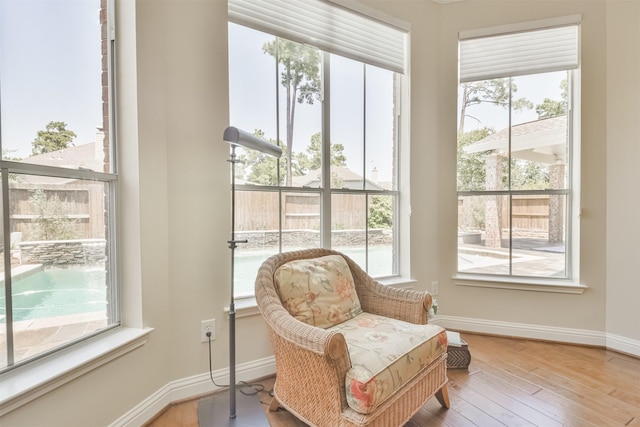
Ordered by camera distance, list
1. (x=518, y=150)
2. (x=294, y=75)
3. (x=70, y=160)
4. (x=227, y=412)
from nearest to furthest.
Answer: (x=70, y=160) < (x=227, y=412) < (x=294, y=75) < (x=518, y=150)

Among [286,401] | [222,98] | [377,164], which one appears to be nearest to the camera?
[286,401]

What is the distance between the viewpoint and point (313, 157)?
2383mm

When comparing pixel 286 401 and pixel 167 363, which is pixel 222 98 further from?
pixel 286 401

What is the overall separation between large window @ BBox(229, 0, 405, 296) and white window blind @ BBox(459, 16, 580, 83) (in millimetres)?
673

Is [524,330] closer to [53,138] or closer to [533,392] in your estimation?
[533,392]

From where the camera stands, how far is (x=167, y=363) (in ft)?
5.84

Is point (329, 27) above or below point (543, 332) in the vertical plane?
above

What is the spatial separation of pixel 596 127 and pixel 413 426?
2.63 metres

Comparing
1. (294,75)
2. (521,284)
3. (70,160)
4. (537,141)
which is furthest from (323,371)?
(537,141)

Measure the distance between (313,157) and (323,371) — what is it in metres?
1.52

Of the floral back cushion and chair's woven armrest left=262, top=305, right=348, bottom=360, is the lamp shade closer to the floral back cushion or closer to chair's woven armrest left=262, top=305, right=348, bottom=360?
the floral back cushion

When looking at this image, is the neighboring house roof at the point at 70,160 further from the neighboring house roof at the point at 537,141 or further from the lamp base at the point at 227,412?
the neighboring house roof at the point at 537,141

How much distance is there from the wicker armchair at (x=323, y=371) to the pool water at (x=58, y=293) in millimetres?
780

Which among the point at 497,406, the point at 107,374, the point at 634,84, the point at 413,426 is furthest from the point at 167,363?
the point at 634,84
